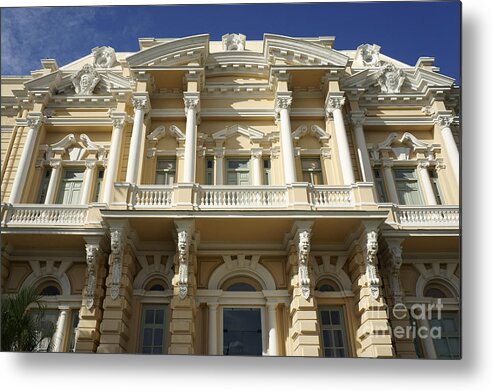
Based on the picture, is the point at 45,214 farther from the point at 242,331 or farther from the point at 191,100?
the point at 242,331

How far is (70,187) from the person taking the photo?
8.44 metres

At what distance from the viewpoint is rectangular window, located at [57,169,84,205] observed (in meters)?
8.23

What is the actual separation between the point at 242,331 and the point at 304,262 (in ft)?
4.91

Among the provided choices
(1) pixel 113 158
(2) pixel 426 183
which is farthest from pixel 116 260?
(2) pixel 426 183

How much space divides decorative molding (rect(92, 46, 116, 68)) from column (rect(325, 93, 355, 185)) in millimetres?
4278

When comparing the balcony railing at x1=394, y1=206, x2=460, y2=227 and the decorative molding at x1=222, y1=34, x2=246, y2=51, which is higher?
the decorative molding at x1=222, y1=34, x2=246, y2=51

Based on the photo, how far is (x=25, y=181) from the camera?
8023mm

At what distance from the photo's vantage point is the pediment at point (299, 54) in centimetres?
833

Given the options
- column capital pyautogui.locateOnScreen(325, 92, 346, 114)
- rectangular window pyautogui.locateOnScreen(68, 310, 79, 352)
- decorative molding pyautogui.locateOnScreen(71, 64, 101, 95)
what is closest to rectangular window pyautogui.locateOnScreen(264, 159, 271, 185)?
column capital pyautogui.locateOnScreen(325, 92, 346, 114)

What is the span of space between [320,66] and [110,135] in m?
4.47

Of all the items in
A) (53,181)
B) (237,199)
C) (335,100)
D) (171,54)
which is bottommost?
(237,199)

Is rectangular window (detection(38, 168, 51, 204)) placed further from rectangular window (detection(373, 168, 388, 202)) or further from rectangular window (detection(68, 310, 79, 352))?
rectangular window (detection(373, 168, 388, 202))

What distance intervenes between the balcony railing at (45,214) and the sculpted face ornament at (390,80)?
6.28 m

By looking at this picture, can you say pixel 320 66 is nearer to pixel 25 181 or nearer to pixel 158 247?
pixel 158 247
